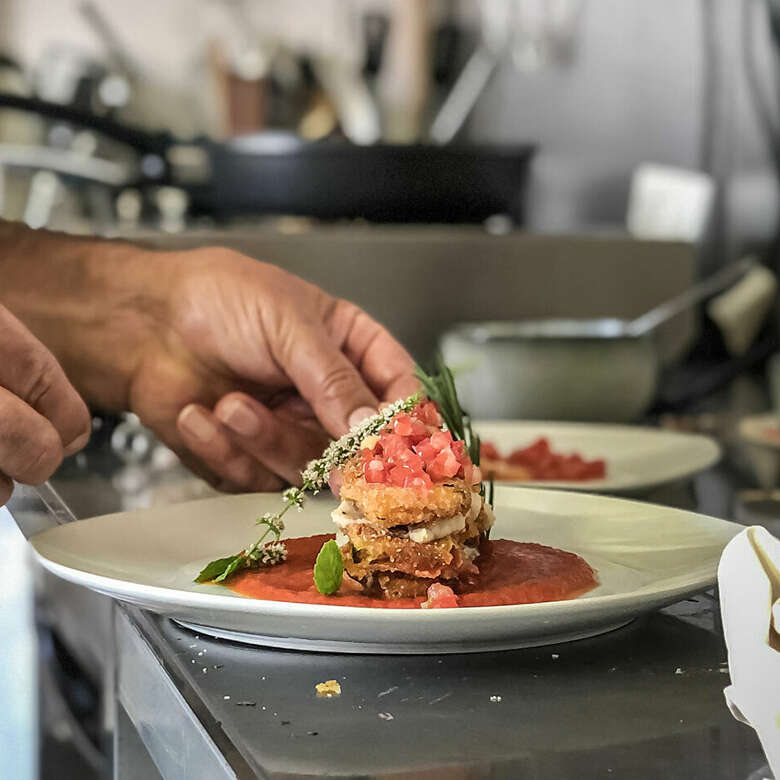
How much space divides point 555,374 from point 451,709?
0.84 meters

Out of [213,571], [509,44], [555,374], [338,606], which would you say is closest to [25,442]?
[213,571]

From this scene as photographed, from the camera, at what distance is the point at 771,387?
5.60 feet

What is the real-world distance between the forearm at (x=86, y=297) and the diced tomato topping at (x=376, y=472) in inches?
18.5

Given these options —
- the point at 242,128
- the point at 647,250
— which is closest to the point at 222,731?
the point at 647,250

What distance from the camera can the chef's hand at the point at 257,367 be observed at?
903mm

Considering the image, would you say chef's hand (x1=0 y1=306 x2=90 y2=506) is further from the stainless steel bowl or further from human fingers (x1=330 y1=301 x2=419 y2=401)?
the stainless steel bowl

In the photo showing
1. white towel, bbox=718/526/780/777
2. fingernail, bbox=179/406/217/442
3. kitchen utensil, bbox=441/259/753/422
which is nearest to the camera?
white towel, bbox=718/526/780/777

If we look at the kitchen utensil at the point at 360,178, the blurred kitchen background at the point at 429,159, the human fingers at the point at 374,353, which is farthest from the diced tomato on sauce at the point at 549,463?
the kitchen utensil at the point at 360,178

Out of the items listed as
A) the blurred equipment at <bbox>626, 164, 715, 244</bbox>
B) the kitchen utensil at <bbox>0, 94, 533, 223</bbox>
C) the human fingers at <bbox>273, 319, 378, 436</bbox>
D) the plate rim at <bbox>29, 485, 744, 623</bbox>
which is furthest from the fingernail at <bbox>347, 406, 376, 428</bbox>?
the blurred equipment at <bbox>626, 164, 715, 244</bbox>

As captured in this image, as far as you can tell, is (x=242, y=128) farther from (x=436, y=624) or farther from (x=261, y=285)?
(x=436, y=624)

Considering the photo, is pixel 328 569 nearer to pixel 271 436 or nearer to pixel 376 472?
pixel 376 472

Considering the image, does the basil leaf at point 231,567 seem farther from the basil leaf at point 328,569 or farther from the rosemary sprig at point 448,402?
the rosemary sprig at point 448,402

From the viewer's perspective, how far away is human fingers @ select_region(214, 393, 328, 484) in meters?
0.93

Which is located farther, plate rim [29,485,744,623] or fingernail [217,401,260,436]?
fingernail [217,401,260,436]
